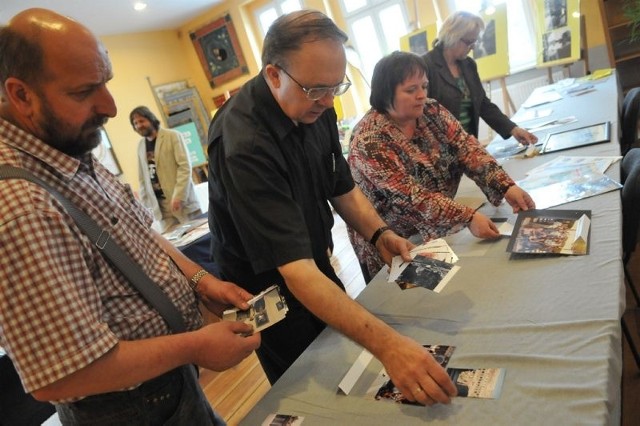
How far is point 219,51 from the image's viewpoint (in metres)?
7.72

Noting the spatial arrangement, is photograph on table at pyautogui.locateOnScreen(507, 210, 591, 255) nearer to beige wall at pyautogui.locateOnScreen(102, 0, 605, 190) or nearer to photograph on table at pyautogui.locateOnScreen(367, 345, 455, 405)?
photograph on table at pyautogui.locateOnScreen(367, 345, 455, 405)

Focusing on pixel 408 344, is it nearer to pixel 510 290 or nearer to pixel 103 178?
pixel 510 290

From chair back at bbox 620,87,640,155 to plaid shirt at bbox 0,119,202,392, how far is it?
287 centimetres

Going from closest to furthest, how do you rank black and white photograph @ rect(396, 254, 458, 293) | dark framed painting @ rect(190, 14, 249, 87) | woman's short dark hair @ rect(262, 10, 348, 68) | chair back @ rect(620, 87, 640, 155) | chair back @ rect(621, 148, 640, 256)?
woman's short dark hair @ rect(262, 10, 348, 68)
black and white photograph @ rect(396, 254, 458, 293)
chair back @ rect(621, 148, 640, 256)
chair back @ rect(620, 87, 640, 155)
dark framed painting @ rect(190, 14, 249, 87)

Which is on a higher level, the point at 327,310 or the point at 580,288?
the point at 327,310

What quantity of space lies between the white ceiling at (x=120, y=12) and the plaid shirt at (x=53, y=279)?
4.93m

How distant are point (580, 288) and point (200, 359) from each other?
3.00 ft

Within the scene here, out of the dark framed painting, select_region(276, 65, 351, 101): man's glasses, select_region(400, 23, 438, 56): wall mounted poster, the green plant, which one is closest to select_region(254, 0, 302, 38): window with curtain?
the dark framed painting

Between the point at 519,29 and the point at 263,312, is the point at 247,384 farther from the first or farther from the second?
the point at 519,29

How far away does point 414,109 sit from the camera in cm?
166

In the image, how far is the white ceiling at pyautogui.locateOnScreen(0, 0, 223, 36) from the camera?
193 inches

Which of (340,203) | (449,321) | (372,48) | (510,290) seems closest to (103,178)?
(340,203)

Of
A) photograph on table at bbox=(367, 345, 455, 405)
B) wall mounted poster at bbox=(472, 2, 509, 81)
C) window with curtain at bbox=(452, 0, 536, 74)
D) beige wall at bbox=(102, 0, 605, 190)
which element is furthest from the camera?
beige wall at bbox=(102, 0, 605, 190)

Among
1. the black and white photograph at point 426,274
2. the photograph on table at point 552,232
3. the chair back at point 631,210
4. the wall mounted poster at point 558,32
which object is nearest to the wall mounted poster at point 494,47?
the wall mounted poster at point 558,32
